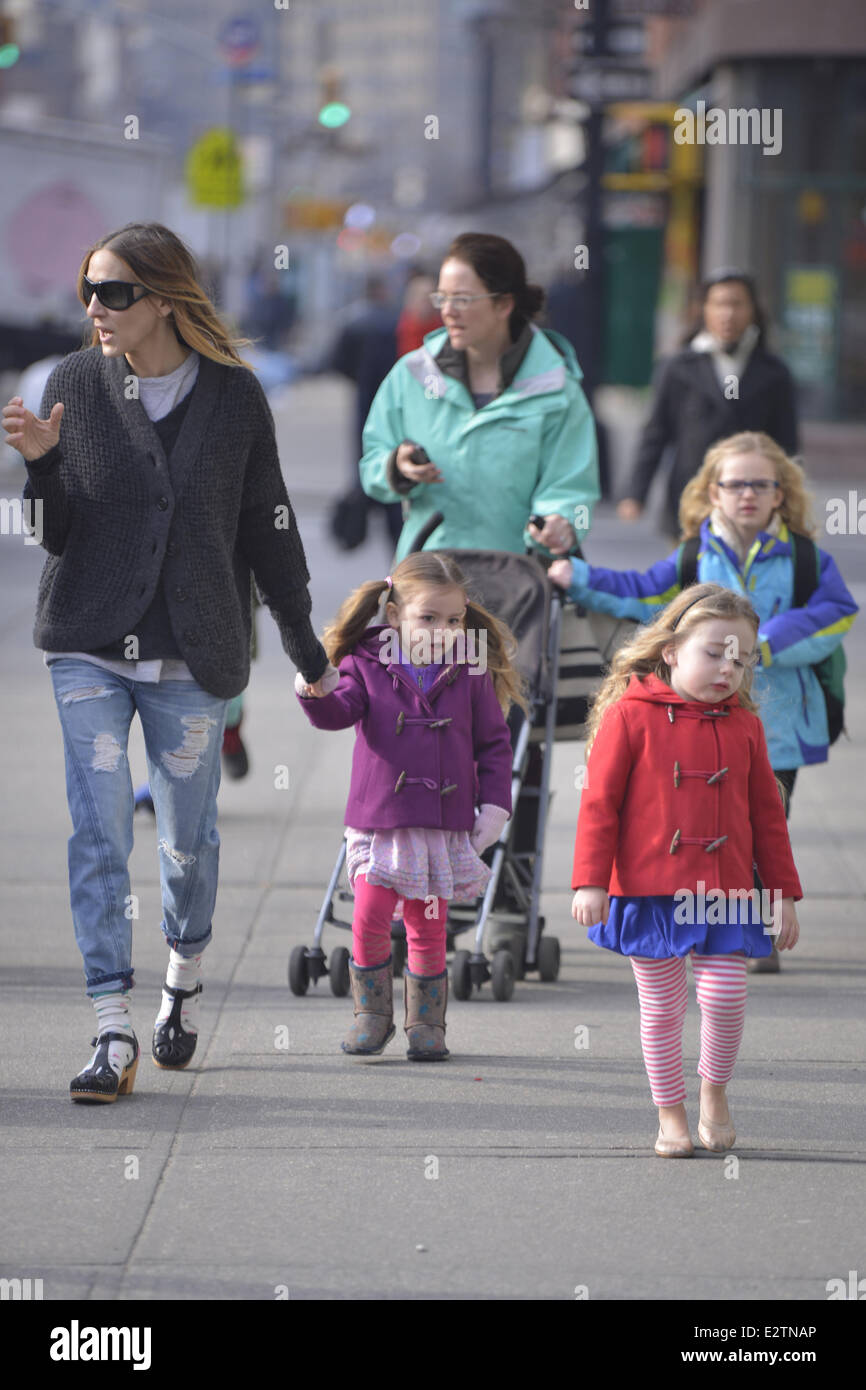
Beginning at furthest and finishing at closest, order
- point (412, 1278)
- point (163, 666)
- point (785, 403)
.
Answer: point (785, 403), point (163, 666), point (412, 1278)

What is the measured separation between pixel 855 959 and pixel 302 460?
16923 mm

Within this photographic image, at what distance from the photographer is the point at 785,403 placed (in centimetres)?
789

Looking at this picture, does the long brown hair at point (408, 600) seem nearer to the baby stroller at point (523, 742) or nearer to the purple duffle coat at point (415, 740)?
the purple duffle coat at point (415, 740)

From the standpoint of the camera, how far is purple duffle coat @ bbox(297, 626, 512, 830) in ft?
16.4

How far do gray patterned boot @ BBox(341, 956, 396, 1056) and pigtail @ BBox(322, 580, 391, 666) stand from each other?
78 cm

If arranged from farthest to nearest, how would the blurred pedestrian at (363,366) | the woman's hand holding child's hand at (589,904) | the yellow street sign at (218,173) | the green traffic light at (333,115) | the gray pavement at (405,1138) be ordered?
the yellow street sign at (218,173)
the green traffic light at (333,115)
the blurred pedestrian at (363,366)
the woman's hand holding child's hand at (589,904)
the gray pavement at (405,1138)

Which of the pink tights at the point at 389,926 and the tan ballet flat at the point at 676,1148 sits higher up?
the pink tights at the point at 389,926

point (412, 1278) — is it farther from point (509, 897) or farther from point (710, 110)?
point (710, 110)

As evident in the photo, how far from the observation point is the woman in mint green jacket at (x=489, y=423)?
584cm

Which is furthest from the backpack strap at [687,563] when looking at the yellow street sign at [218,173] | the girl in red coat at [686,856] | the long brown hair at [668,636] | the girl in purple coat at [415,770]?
the yellow street sign at [218,173]

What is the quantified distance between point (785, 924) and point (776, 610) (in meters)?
1.74

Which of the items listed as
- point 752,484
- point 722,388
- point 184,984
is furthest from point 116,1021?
point 722,388
